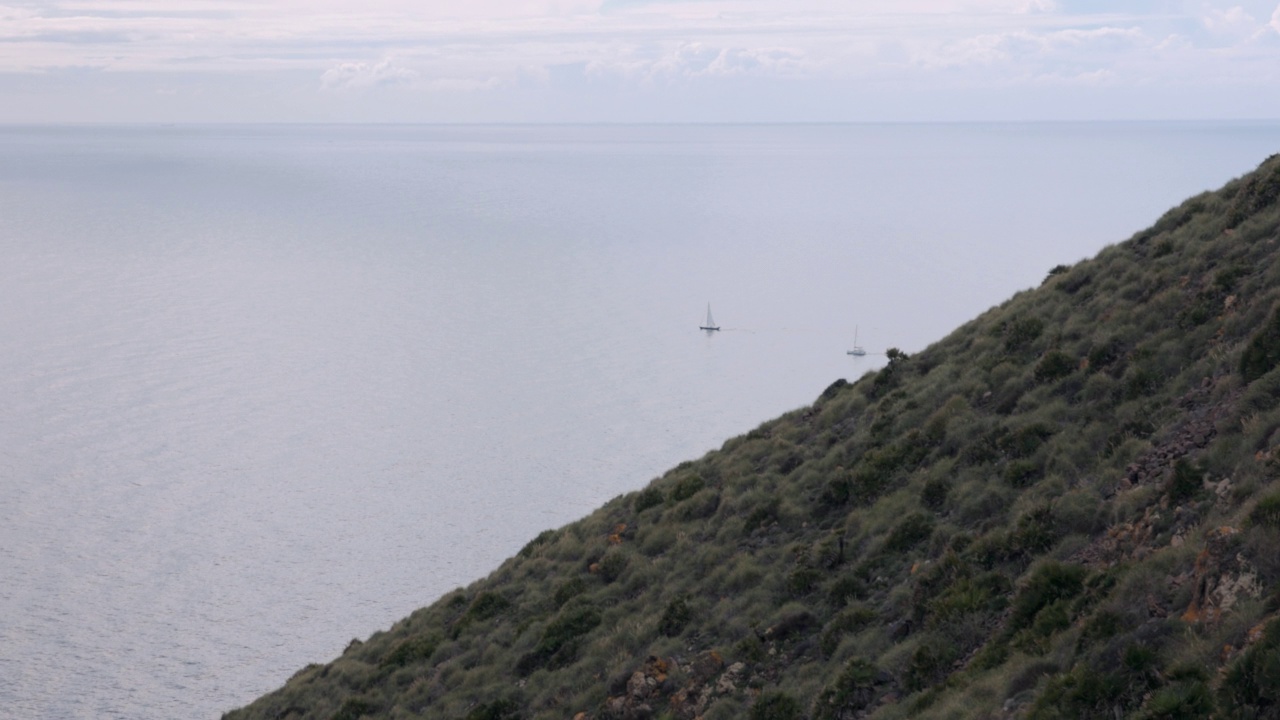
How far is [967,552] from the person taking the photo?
56.6 feet

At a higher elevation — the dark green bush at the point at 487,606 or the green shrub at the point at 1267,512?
the green shrub at the point at 1267,512

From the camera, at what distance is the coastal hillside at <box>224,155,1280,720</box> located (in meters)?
12.2

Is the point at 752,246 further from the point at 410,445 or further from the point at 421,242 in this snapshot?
the point at 410,445

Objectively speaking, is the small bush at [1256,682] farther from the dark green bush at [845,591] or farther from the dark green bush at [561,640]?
the dark green bush at [561,640]

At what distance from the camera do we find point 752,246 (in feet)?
573

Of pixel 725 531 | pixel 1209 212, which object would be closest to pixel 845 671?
pixel 725 531

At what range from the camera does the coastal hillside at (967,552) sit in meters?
12.2

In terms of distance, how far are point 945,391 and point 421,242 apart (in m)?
A: 159

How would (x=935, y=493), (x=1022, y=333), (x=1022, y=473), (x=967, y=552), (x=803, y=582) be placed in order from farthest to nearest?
(x=1022, y=333) → (x=935, y=493) → (x=803, y=582) → (x=1022, y=473) → (x=967, y=552)

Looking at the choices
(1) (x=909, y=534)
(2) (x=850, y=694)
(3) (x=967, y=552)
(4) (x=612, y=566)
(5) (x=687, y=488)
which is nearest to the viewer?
(2) (x=850, y=694)

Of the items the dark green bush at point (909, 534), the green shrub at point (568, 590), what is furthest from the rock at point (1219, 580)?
the green shrub at point (568, 590)

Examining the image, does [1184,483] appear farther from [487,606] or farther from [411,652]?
[411,652]

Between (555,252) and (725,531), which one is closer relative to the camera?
(725,531)

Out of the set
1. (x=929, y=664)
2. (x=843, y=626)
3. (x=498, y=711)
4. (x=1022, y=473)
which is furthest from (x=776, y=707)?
(x=498, y=711)
